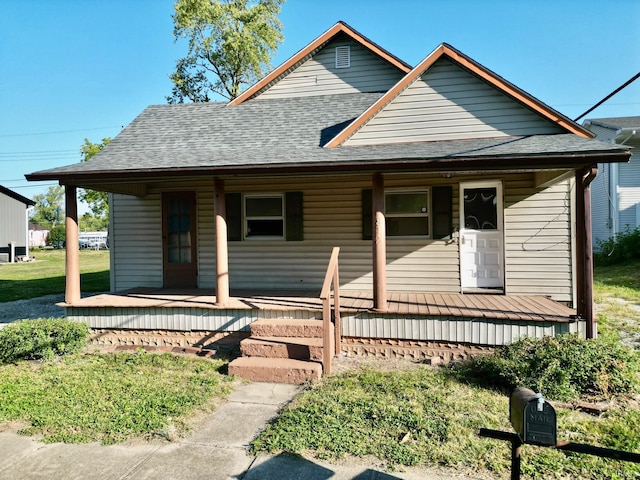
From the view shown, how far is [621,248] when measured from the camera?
46.1 feet

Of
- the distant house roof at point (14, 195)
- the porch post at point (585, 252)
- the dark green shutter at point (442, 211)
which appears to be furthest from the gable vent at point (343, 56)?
the distant house roof at point (14, 195)

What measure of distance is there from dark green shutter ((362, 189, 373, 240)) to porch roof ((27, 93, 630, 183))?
109 cm

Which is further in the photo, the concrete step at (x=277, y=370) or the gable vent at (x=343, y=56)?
the gable vent at (x=343, y=56)

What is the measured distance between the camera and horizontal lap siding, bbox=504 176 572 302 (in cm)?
713

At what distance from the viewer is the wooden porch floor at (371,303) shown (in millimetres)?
5738

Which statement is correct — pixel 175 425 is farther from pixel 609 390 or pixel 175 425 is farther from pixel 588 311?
pixel 588 311

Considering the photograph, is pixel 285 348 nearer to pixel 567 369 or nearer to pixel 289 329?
pixel 289 329

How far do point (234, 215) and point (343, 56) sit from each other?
4498 mm

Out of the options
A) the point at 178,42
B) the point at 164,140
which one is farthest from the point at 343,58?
the point at 178,42

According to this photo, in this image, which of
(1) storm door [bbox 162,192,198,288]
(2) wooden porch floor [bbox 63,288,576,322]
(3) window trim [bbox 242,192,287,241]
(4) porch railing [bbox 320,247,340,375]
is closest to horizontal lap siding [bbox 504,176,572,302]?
(2) wooden porch floor [bbox 63,288,576,322]

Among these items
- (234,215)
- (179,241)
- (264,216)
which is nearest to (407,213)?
(264,216)

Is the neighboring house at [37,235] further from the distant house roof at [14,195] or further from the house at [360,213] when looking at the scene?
the house at [360,213]

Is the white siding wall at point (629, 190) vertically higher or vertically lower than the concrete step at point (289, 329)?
higher

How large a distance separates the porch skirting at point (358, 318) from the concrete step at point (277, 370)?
3.41 ft
